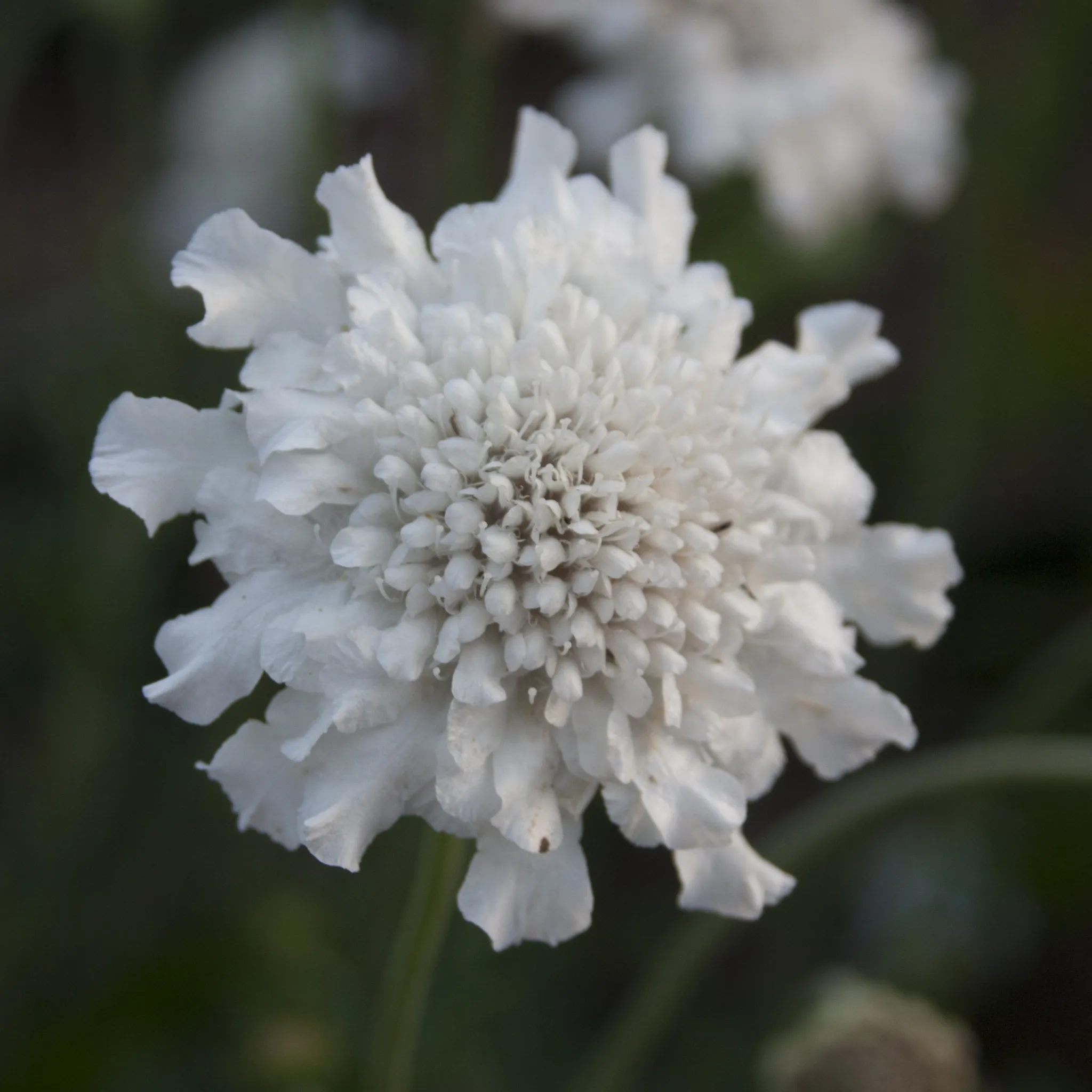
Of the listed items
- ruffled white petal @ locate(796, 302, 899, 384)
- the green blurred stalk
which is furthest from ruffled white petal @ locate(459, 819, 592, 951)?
the green blurred stalk

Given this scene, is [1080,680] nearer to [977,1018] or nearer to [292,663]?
[977,1018]

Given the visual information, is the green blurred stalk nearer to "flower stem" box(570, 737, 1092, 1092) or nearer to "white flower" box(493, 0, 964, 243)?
"flower stem" box(570, 737, 1092, 1092)

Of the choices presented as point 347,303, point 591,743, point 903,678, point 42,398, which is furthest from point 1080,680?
point 42,398

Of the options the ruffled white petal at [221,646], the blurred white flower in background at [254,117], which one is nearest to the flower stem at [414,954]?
the ruffled white petal at [221,646]

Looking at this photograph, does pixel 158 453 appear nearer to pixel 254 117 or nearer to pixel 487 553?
pixel 487 553

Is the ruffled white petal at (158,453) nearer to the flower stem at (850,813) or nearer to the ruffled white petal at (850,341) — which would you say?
the ruffled white petal at (850,341)

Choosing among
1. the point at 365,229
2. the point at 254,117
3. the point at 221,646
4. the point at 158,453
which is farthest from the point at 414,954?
the point at 254,117
